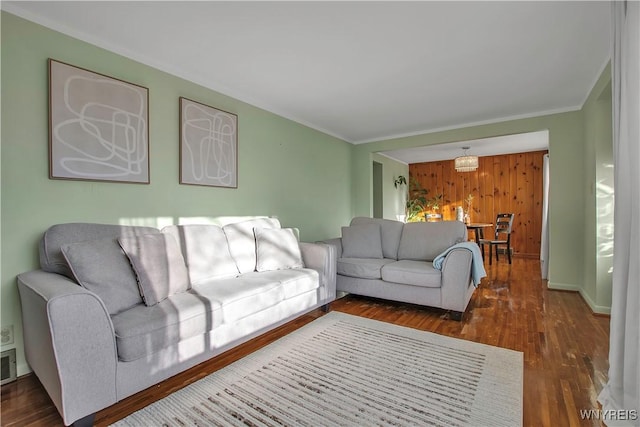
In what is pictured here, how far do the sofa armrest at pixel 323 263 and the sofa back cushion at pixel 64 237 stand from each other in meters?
1.59

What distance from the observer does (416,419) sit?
4.96 feet

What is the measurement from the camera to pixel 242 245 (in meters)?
2.87

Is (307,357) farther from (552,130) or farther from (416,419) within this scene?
(552,130)

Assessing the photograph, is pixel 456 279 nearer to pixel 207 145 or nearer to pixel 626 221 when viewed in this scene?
pixel 626 221

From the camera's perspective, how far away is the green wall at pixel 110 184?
74.3 inches

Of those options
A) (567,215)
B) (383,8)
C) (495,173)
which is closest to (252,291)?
(383,8)

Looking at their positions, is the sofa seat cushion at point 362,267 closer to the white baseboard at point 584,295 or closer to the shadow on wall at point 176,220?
the shadow on wall at point 176,220

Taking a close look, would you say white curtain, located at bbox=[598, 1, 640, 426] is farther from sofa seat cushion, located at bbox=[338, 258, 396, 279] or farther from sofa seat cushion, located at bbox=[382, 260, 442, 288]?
sofa seat cushion, located at bbox=[338, 258, 396, 279]

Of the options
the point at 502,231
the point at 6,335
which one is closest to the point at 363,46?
the point at 6,335

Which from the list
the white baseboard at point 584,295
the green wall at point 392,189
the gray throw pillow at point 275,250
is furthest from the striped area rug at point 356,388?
the green wall at point 392,189

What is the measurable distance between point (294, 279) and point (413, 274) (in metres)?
1.24

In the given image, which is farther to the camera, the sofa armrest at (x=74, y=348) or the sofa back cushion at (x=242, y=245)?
the sofa back cushion at (x=242, y=245)

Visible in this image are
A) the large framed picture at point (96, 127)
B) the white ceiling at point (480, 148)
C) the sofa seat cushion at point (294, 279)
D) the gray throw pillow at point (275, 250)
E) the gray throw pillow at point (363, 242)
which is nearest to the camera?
the large framed picture at point (96, 127)

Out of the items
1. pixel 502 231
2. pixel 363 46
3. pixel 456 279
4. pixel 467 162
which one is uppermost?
pixel 363 46
